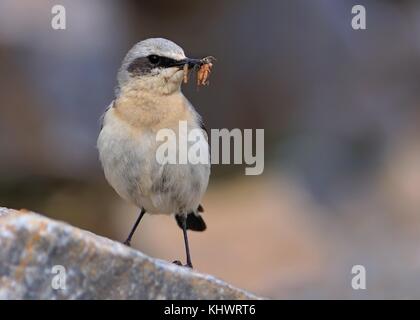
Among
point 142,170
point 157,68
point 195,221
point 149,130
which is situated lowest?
point 195,221

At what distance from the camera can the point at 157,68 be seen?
8.29 meters

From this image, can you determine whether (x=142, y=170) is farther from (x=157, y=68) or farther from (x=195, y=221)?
(x=195, y=221)

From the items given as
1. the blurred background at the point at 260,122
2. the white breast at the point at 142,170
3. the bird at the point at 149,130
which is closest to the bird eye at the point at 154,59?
the bird at the point at 149,130

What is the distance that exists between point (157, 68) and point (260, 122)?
8847mm

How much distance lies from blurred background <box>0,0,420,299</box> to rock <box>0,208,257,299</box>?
22.8ft

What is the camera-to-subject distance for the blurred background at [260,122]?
48.4ft

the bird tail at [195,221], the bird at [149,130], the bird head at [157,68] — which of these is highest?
the bird head at [157,68]

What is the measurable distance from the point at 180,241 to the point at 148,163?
7558 mm

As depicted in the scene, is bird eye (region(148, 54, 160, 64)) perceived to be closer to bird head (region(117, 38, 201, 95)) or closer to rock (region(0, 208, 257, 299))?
bird head (region(117, 38, 201, 95))

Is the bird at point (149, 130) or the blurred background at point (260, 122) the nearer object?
the bird at point (149, 130)

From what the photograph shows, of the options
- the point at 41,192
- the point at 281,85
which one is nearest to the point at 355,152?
the point at 281,85

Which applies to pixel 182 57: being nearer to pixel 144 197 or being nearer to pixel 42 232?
pixel 144 197

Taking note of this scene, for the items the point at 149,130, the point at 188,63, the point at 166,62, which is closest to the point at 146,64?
the point at 166,62

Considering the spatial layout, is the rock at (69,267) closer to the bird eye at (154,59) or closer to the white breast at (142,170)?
the white breast at (142,170)
